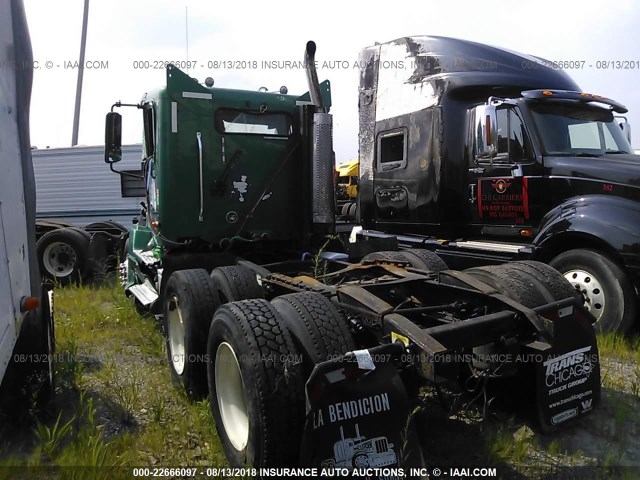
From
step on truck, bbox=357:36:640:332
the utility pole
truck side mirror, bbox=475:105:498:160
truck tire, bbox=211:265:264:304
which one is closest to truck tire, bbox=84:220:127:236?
step on truck, bbox=357:36:640:332

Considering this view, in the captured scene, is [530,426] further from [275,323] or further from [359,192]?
[359,192]

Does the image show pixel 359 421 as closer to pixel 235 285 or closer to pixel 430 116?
pixel 235 285

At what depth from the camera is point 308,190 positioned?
5578 millimetres

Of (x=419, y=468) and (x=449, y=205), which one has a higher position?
(x=449, y=205)

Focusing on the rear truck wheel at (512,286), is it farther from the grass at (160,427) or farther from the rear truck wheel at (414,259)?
the rear truck wheel at (414,259)

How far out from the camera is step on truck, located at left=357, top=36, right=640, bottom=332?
17.6 ft

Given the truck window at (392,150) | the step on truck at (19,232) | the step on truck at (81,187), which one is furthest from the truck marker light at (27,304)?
the step on truck at (81,187)

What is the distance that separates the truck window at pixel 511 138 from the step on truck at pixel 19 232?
4.91m

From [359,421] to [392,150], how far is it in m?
5.77

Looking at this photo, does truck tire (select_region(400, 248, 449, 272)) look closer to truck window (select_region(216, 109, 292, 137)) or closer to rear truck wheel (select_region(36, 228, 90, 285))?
truck window (select_region(216, 109, 292, 137))

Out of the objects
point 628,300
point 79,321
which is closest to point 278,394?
point 628,300

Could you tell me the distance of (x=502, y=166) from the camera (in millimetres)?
6422

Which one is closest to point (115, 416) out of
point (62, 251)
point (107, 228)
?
point (62, 251)

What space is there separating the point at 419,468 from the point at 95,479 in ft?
5.34
